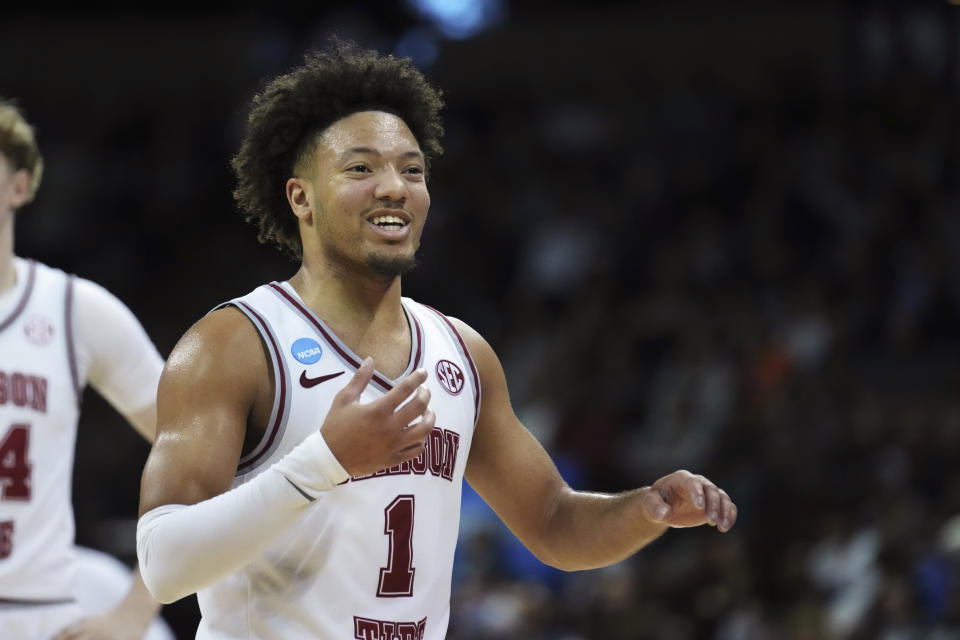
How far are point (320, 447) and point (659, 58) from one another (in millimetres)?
12650

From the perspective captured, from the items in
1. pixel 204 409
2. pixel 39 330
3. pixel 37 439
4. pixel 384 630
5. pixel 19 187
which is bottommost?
pixel 384 630

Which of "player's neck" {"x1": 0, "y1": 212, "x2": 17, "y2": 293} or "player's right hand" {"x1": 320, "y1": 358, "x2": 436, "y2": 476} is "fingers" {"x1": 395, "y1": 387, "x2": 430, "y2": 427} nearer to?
"player's right hand" {"x1": 320, "y1": 358, "x2": 436, "y2": 476}

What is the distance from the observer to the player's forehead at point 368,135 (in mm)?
3773

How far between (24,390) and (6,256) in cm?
51

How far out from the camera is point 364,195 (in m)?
3.68

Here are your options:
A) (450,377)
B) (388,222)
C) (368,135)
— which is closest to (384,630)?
(450,377)

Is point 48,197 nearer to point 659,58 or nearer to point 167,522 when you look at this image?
point 659,58

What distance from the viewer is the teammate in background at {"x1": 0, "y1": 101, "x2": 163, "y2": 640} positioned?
445 cm

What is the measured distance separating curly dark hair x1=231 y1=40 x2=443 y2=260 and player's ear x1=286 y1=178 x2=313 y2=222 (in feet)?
0.29

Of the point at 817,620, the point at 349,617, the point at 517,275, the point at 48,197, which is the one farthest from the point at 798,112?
the point at 349,617

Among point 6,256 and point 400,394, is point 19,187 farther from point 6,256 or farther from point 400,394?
point 400,394

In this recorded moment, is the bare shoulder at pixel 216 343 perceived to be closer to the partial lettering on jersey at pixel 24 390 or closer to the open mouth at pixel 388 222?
the open mouth at pixel 388 222

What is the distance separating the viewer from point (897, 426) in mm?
9562

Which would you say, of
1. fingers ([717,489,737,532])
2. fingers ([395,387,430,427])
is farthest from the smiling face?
fingers ([717,489,737,532])
